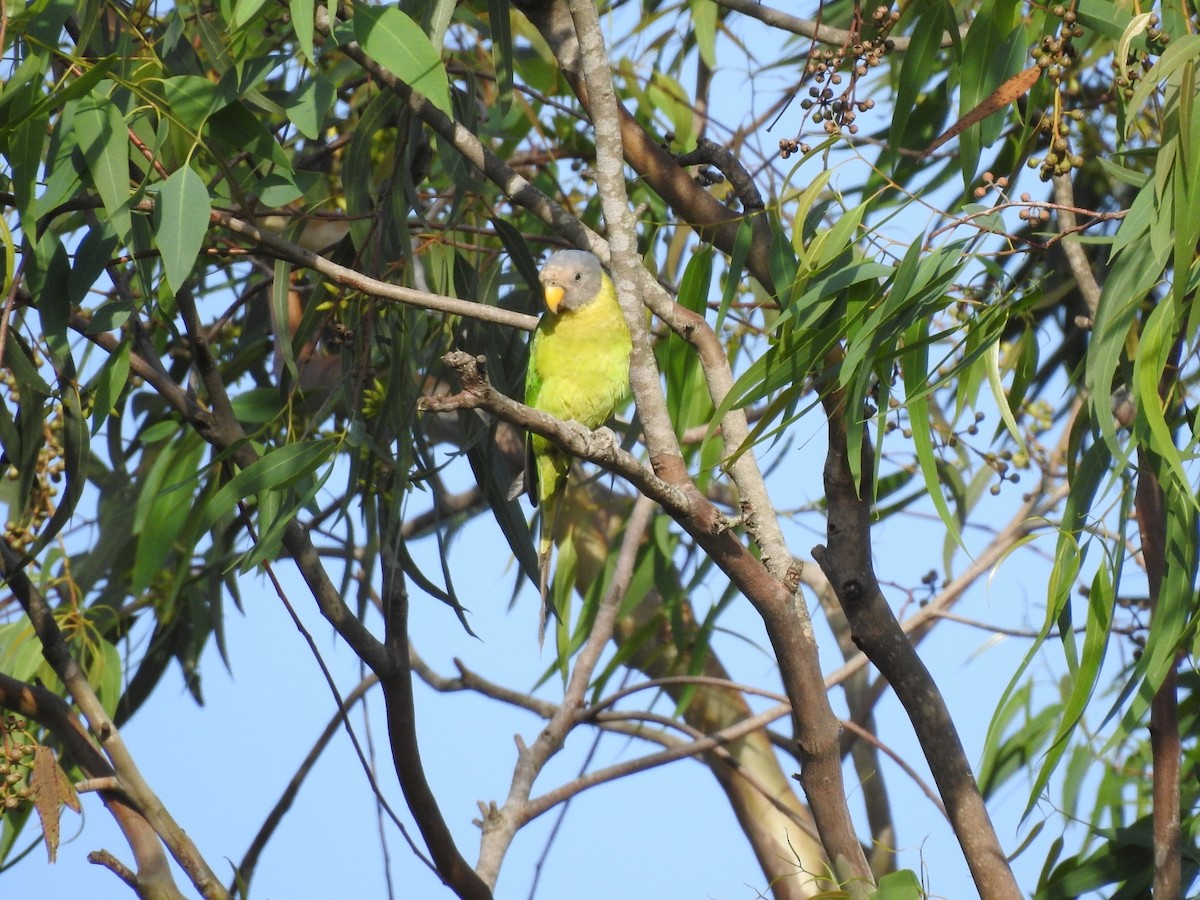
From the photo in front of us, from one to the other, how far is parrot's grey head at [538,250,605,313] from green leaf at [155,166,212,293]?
3.64 feet

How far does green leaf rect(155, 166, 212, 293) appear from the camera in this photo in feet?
5.51

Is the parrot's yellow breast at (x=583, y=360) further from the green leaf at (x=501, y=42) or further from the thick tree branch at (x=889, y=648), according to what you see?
the thick tree branch at (x=889, y=648)

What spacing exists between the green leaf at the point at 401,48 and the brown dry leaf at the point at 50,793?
117cm

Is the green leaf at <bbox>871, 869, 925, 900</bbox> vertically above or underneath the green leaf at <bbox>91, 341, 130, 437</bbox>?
underneath

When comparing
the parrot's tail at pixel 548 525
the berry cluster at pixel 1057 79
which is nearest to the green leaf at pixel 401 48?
the berry cluster at pixel 1057 79

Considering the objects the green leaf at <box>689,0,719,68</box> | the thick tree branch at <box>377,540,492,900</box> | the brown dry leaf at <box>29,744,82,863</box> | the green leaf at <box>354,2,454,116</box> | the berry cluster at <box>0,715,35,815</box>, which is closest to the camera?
the green leaf at <box>354,2,454,116</box>

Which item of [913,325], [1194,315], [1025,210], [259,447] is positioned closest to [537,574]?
[259,447]

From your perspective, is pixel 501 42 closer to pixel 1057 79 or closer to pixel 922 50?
pixel 922 50

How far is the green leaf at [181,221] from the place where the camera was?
168cm

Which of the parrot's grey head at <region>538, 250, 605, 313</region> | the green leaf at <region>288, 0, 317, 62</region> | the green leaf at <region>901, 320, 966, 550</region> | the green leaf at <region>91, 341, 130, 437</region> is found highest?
the parrot's grey head at <region>538, 250, 605, 313</region>

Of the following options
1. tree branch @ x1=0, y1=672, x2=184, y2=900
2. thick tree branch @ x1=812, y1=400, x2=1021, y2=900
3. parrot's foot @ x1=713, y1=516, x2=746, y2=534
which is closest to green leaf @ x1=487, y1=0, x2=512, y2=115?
thick tree branch @ x1=812, y1=400, x2=1021, y2=900

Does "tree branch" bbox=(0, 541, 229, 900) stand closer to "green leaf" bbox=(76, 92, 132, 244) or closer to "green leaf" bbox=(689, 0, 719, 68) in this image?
"green leaf" bbox=(76, 92, 132, 244)

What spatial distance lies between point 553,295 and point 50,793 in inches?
56.5

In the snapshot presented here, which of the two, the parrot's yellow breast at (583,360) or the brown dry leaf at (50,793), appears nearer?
the brown dry leaf at (50,793)
